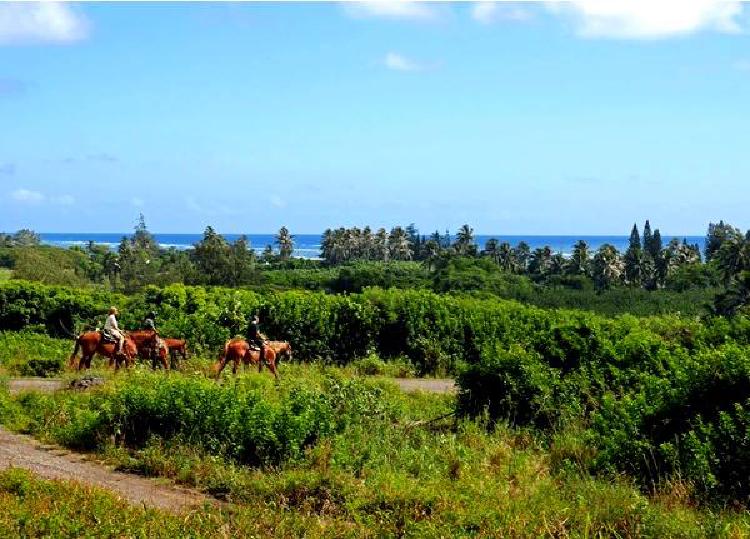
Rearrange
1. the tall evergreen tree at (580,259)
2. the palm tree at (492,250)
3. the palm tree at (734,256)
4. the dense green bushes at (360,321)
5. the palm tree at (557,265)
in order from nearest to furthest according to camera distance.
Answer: the dense green bushes at (360,321) < the palm tree at (734,256) < the tall evergreen tree at (580,259) < the palm tree at (557,265) < the palm tree at (492,250)

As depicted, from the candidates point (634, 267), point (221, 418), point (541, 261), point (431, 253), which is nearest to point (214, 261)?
point (634, 267)

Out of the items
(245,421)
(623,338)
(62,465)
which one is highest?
(623,338)

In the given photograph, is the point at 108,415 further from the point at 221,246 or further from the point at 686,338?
the point at 221,246

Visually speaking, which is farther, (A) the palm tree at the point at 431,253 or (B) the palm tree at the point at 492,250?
(B) the palm tree at the point at 492,250

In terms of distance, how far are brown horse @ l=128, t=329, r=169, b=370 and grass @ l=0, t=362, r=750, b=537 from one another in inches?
331

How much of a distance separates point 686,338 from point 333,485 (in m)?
11.0

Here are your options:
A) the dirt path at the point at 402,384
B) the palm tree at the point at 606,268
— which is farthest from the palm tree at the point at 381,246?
the dirt path at the point at 402,384

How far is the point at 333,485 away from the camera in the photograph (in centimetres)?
947

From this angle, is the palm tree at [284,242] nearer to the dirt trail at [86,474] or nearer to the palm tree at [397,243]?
the palm tree at [397,243]

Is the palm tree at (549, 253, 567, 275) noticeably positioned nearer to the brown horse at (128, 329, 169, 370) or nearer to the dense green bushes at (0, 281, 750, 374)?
the dense green bushes at (0, 281, 750, 374)

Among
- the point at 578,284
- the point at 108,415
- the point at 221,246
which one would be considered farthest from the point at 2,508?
the point at 578,284

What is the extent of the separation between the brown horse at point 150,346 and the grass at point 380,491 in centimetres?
841

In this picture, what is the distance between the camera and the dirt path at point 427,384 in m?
19.8

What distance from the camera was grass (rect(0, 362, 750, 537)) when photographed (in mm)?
7895
